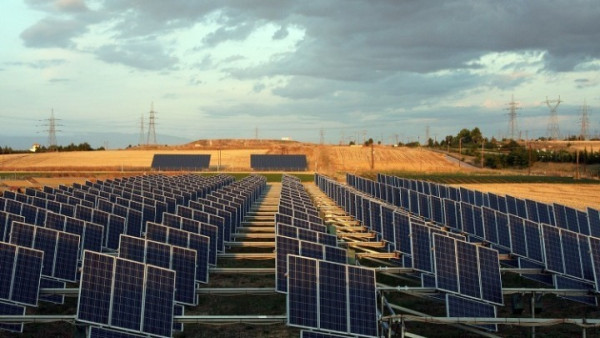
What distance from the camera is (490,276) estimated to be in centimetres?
1290

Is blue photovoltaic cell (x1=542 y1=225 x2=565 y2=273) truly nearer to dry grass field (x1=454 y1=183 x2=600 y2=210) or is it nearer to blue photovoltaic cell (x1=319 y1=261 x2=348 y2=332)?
blue photovoltaic cell (x1=319 y1=261 x2=348 y2=332)

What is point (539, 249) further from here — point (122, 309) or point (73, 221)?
point (73, 221)

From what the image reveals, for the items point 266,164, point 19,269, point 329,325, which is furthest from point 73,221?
point 266,164

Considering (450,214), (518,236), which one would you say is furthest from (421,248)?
(450,214)

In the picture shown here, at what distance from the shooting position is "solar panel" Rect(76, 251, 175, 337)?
406 inches

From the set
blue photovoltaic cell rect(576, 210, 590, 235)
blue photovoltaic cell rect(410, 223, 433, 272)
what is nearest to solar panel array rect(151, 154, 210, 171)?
blue photovoltaic cell rect(576, 210, 590, 235)

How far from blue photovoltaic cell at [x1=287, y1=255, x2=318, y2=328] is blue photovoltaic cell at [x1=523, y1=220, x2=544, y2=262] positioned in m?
8.48

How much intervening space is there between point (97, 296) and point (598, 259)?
11.7 meters

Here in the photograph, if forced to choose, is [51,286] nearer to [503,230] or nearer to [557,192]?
[503,230]

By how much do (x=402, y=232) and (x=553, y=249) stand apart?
4.27 m

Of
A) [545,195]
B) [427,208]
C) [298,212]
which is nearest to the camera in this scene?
[298,212]

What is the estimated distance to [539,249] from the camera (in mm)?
16391

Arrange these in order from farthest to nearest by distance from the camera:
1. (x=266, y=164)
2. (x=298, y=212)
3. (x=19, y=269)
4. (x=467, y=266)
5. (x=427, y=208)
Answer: (x=266, y=164) → (x=427, y=208) → (x=298, y=212) → (x=467, y=266) → (x=19, y=269)

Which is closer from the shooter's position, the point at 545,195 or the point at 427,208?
the point at 427,208
